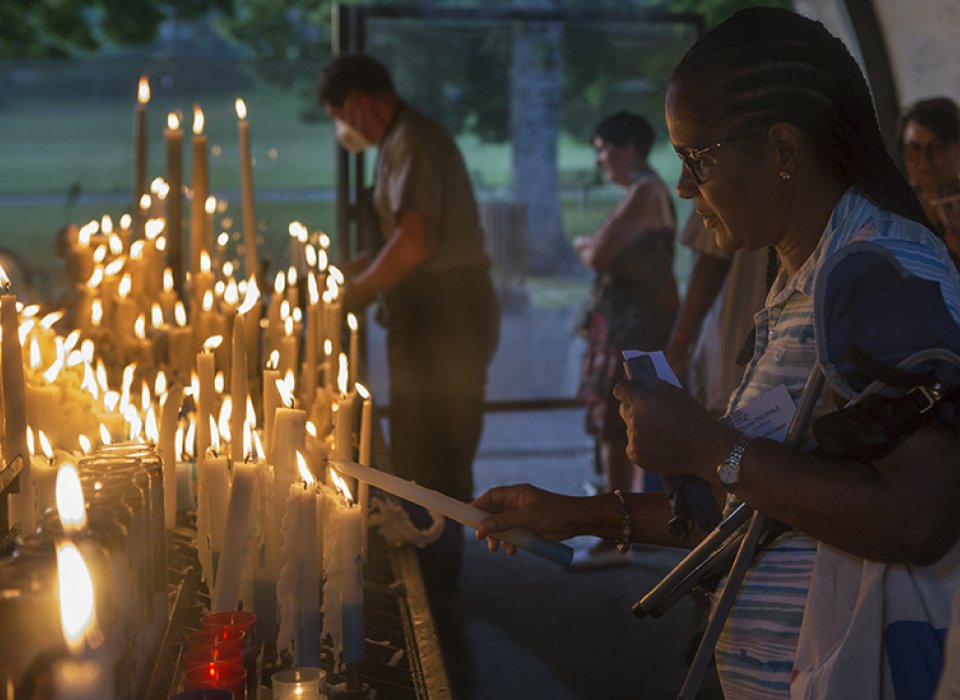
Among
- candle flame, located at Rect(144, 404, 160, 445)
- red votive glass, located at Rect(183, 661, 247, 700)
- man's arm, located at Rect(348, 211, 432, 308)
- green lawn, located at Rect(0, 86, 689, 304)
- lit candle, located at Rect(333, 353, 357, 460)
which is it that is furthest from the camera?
green lawn, located at Rect(0, 86, 689, 304)

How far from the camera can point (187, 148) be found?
273 inches

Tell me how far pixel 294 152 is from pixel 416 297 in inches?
62.3

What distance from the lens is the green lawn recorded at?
6.46 meters

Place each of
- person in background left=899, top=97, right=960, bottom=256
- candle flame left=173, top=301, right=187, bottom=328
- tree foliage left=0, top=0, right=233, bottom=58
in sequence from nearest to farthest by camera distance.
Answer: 1. candle flame left=173, top=301, right=187, bottom=328
2. person in background left=899, top=97, right=960, bottom=256
3. tree foliage left=0, top=0, right=233, bottom=58

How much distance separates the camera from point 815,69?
169 cm

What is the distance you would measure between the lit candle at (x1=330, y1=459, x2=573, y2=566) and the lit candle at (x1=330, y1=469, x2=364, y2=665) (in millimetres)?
150

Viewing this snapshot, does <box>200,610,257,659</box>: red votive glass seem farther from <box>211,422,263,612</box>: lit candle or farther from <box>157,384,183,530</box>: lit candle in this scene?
<box>157,384,183,530</box>: lit candle

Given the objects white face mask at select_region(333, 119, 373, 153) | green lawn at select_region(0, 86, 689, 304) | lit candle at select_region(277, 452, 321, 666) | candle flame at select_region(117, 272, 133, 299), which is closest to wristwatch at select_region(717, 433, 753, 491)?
lit candle at select_region(277, 452, 321, 666)

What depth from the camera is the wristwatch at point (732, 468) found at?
1558mm

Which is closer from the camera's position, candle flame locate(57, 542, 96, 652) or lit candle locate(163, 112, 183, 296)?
candle flame locate(57, 542, 96, 652)

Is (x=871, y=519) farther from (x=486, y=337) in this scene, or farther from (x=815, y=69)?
(x=486, y=337)

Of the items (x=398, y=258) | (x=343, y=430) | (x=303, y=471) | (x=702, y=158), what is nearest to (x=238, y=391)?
(x=343, y=430)

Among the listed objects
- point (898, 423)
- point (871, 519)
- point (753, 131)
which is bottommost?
point (871, 519)

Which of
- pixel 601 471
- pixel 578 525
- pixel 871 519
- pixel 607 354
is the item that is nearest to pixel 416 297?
pixel 607 354
